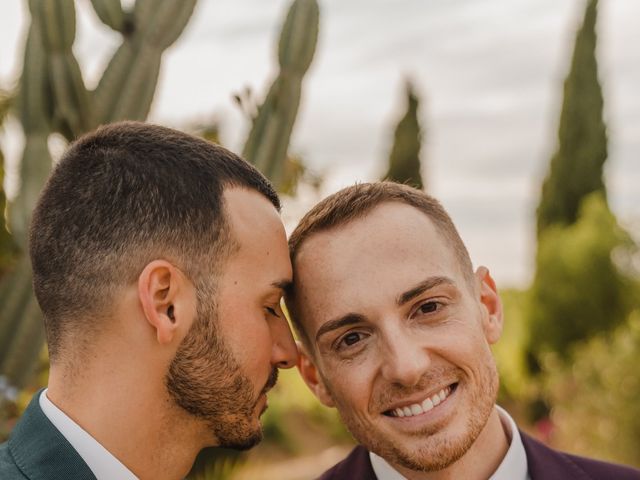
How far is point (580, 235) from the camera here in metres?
18.0

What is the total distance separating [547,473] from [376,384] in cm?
65

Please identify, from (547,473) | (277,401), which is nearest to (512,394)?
(277,401)

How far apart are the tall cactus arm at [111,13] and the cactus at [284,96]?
43.2 inches

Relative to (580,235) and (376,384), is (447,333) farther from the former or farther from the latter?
(580,235)

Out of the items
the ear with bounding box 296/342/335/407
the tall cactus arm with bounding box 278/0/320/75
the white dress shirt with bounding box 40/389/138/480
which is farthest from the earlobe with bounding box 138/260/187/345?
the tall cactus arm with bounding box 278/0/320/75

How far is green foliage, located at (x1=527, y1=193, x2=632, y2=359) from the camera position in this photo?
17.6m

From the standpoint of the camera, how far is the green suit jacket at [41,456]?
232cm

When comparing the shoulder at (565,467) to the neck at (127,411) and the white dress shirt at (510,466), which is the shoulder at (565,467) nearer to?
the white dress shirt at (510,466)

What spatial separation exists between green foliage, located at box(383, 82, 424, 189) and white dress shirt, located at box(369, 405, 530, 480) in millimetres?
19613

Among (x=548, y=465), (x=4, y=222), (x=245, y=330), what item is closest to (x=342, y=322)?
(x=245, y=330)

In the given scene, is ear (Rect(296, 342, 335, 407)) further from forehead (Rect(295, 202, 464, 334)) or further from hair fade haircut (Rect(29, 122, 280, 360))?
hair fade haircut (Rect(29, 122, 280, 360))

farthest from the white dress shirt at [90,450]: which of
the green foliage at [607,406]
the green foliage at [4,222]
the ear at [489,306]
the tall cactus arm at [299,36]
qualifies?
the green foliage at [607,406]

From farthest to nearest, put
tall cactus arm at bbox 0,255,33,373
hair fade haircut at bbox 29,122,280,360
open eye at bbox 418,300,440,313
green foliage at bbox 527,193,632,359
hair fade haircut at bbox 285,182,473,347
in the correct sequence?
green foliage at bbox 527,193,632,359, tall cactus arm at bbox 0,255,33,373, hair fade haircut at bbox 285,182,473,347, open eye at bbox 418,300,440,313, hair fade haircut at bbox 29,122,280,360

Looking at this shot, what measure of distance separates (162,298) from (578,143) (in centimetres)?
2090
